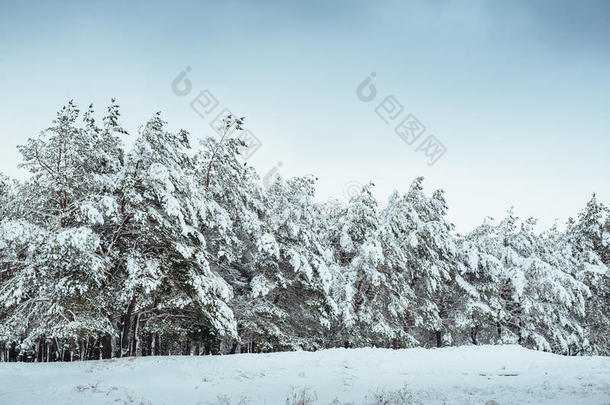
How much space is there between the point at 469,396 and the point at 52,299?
36.0 feet

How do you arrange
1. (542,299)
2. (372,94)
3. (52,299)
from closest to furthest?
(52,299)
(372,94)
(542,299)

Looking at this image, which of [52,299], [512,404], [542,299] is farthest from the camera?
[542,299]

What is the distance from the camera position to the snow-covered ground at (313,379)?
6.88 m

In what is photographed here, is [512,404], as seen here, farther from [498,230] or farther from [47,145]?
[498,230]

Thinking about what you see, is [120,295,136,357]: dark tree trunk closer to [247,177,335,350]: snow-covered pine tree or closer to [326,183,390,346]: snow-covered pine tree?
[247,177,335,350]: snow-covered pine tree

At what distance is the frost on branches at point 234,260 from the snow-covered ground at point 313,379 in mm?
1645

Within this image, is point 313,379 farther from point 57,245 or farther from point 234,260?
point 234,260

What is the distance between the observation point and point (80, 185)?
39.3 feet

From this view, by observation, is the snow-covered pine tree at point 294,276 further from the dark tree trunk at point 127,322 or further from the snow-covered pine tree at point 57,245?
the snow-covered pine tree at point 57,245

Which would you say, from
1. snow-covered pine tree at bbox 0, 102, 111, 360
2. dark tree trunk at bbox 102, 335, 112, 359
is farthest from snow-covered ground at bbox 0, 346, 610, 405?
dark tree trunk at bbox 102, 335, 112, 359

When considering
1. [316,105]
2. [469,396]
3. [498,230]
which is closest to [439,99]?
[316,105]

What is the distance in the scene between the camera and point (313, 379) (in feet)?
29.3

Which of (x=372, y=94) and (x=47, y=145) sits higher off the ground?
(x=372, y=94)

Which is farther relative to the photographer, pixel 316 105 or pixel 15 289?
pixel 316 105
